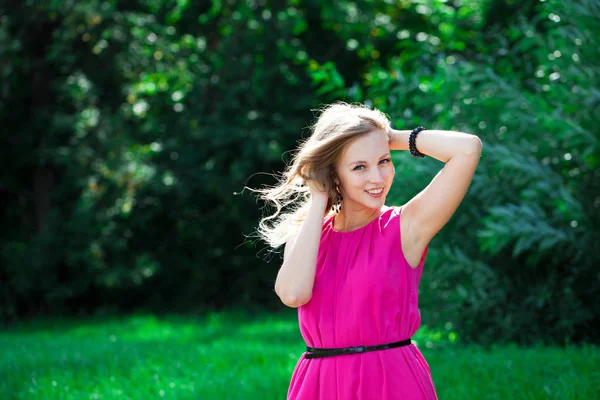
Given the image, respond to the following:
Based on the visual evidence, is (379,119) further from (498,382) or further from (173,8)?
(173,8)

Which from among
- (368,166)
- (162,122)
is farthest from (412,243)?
(162,122)

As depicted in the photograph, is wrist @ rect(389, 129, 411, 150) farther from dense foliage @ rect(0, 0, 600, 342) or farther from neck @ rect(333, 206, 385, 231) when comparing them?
dense foliage @ rect(0, 0, 600, 342)

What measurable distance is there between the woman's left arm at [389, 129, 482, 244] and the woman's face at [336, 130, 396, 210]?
4.9 inches

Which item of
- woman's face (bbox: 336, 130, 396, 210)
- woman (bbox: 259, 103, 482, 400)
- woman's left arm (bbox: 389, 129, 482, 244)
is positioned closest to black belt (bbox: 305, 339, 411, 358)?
woman (bbox: 259, 103, 482, 400)

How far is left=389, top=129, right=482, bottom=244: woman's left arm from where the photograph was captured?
2596 millimetres

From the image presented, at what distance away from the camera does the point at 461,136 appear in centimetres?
265

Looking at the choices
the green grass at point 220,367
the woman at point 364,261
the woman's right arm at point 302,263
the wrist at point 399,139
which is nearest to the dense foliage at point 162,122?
the green grass at point 220,367

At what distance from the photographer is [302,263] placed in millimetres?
2613

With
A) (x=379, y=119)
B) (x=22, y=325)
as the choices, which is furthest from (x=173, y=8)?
(x=379, y=119)

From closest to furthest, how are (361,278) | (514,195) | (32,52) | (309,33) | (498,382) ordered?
(361,278), (498,382), (514,195), (32,52), (309,33)

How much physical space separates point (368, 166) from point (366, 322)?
53cm

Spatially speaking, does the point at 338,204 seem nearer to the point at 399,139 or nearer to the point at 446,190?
the point at 399,139

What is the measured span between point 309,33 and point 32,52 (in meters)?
4.11

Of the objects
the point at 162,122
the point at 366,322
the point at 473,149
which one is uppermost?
the point at 473,149
